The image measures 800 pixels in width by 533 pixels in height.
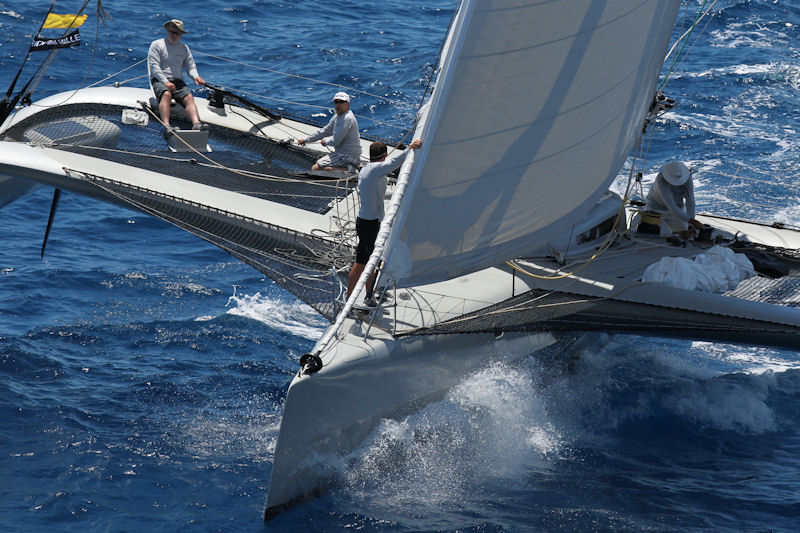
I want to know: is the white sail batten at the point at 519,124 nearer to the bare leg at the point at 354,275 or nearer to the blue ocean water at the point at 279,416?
the bare leg at the point at 354,275

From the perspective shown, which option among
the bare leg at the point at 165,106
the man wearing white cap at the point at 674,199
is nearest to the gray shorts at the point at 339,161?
the bare leg at the point at 165,106

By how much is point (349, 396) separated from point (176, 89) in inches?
210

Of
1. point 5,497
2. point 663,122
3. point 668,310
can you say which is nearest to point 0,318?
point 5,497

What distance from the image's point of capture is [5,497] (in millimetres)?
7879

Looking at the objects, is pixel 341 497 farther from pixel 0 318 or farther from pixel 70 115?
pixel 70 115

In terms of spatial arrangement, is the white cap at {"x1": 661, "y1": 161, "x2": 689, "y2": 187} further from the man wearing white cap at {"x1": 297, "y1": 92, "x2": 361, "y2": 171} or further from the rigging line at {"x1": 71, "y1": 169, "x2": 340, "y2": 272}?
the rigging line at {"x1": 71, "y1": 169, "x2": 340, "y2": 272}

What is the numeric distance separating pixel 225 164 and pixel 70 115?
6.94 feet

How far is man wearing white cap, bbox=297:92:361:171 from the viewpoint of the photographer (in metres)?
9.73

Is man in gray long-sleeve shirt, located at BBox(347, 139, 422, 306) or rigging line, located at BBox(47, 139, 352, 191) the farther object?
rigging line, located at BBox(47, 139, 352, 191)

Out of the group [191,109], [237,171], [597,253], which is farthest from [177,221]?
[597,253]

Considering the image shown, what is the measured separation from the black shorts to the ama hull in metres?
0.74

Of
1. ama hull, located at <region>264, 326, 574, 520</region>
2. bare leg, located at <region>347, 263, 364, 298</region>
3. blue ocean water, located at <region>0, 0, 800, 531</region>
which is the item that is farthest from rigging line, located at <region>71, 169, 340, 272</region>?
blue ocean water, located at <region>0, 0, 800, 531</region>

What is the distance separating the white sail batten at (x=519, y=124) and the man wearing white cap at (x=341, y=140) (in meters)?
2.63

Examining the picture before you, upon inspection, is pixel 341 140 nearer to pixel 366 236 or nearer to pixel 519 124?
pixel 366 236
